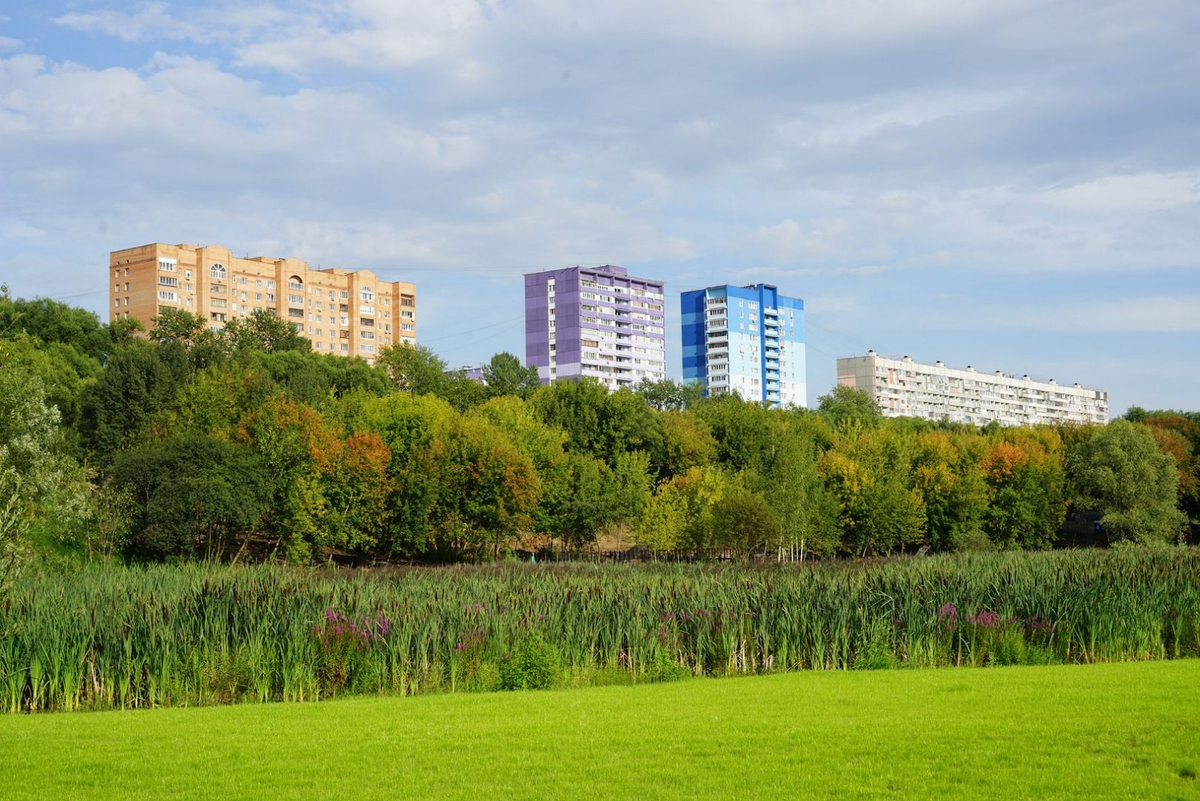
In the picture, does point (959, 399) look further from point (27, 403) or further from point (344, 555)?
point (27, 403)

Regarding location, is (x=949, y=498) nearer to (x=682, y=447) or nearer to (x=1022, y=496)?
(x=1022, y=496)

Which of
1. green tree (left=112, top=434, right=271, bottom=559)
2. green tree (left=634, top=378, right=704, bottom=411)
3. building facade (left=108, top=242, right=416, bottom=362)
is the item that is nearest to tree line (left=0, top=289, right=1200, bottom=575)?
green tree (left=112, top=434, right=271, bottom=559)

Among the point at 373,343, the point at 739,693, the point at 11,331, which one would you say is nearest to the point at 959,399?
the point at 373,343

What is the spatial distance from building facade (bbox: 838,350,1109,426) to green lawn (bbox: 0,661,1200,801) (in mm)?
147696

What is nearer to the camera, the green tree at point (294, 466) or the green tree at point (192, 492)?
the green tree at point (192, 492)

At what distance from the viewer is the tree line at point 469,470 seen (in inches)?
1705

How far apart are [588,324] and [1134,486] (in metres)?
85.4

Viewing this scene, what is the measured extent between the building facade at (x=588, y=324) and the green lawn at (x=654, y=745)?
4869 inches

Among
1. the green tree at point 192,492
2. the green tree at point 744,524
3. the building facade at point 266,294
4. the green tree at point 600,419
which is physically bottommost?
the green tree at point 744,524

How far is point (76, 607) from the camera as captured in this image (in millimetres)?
17297

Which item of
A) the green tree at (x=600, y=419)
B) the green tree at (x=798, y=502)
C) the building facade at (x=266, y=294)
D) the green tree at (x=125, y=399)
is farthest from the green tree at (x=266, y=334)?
the green tree at (x=798, y=502)

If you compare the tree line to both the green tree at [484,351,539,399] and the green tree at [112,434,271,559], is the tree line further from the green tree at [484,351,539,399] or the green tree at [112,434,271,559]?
the green tree at [484,351,539,399]

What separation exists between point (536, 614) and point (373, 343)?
4962 inches

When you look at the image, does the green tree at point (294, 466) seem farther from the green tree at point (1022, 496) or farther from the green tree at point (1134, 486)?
the green tree at point (1134, 486)
